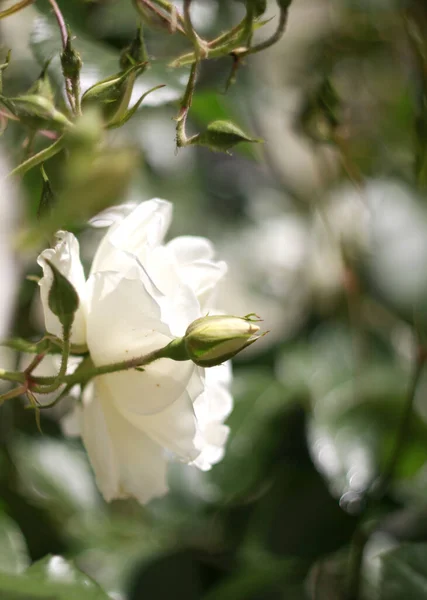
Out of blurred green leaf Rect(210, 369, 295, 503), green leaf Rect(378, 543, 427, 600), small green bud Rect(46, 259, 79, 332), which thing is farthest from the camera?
blurred green leaf Rect(210, 369, 295, 503)

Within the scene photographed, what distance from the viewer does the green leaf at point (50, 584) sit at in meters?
0.21

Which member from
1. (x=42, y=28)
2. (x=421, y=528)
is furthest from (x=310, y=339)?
(x=42, y=28)

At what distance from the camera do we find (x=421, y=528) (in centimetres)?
43

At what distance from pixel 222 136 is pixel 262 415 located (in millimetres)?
348

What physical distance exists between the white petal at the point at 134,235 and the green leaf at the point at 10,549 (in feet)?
0.46

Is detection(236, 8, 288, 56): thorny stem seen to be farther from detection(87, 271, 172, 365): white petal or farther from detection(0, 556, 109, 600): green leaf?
detection(0, 556, 109, 600): green leaf

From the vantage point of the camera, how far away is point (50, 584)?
9.1 inches

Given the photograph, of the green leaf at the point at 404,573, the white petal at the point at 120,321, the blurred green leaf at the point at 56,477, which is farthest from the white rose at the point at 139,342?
the blurred green leaf at the point at 56,477

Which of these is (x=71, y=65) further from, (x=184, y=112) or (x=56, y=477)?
(x=56, y=477)

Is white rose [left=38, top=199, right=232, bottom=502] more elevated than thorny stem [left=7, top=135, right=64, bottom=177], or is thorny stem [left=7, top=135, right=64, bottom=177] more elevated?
thorny stem [left=7, top=135, right=64, bottom=177]

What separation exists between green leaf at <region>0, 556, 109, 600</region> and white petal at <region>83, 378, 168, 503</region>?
3cm

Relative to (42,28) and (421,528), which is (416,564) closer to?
(421,528)

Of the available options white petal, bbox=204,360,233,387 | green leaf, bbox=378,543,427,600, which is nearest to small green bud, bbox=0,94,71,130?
white petal, bbox=204,360,233,387

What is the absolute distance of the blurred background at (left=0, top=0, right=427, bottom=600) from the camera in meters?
0.37
